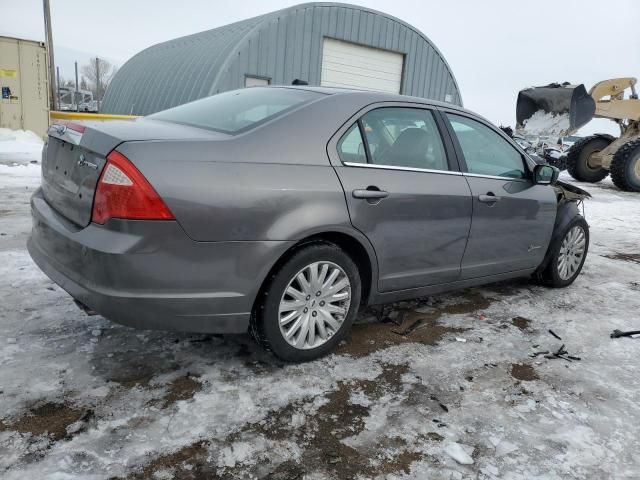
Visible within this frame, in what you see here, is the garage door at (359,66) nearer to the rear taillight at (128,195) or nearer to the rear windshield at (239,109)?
the rear windshield at (239,109)

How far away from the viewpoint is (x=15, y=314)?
10.7 ft

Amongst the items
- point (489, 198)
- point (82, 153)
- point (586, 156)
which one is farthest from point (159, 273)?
point (586, 156)

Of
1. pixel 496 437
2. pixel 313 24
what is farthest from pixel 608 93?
pixel 496 437

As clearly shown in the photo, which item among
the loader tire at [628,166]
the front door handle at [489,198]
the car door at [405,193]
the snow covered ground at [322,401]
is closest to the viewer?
the snow covered ground at [322,401]

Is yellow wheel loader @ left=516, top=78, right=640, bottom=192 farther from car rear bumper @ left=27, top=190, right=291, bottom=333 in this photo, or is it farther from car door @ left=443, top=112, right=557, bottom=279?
car rear bumper @ left=27, top=190, right=291, bottom=333

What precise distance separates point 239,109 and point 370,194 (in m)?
0.93

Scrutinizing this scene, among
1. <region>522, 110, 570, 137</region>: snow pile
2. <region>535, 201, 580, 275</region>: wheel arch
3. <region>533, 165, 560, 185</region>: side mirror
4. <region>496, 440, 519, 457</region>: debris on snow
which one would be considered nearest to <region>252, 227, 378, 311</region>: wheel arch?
<region>496, 440, 519, 457</region>: debris on snow

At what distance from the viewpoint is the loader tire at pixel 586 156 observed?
14.7 metres

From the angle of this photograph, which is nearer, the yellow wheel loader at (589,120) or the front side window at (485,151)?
the front side window at (485,151)

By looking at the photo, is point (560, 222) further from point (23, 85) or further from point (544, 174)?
point (23, 85)

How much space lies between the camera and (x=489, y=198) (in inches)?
144

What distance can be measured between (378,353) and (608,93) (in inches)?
542

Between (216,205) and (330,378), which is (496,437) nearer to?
(330,378)

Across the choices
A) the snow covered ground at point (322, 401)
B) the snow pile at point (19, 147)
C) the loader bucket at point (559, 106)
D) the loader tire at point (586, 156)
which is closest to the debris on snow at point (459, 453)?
the snow covered ground at point (322, 401)
